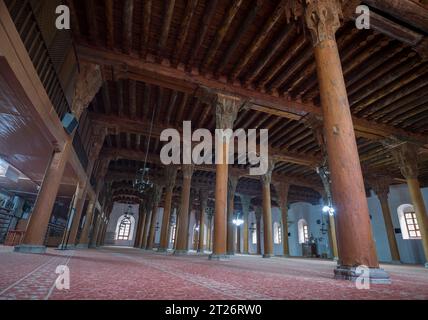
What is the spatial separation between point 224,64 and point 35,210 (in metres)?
6.61

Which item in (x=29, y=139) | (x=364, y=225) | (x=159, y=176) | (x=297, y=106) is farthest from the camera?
(x=159, y=176)

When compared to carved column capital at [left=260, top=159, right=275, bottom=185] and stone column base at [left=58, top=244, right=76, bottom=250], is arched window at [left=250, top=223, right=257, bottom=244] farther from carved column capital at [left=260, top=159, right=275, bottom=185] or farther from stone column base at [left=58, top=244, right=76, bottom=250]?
stone column base at [left=58, top=244, right=76, bottom=250]

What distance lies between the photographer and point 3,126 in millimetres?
6852

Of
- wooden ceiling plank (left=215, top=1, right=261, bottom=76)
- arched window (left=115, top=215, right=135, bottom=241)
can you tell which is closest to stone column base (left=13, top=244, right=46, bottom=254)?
wooden ceiling plank (left=215, top=1, right=261, bottom=76)

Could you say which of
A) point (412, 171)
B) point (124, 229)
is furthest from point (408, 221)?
point (124, 229)

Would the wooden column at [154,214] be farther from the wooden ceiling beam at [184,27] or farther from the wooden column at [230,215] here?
the wooden ceiling beam at [184,27]

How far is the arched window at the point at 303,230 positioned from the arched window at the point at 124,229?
21456mm

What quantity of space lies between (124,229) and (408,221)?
30.2 m

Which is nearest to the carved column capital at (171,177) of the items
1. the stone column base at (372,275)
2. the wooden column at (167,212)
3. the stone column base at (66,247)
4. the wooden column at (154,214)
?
the wooden column at (167,212)

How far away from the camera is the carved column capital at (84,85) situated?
6953mm

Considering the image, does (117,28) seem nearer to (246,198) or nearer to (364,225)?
(364,225)

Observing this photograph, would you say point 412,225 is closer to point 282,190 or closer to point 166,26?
point 282,190

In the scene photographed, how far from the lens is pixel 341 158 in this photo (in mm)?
3549

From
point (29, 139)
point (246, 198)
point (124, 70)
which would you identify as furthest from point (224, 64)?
point (246, 198)
